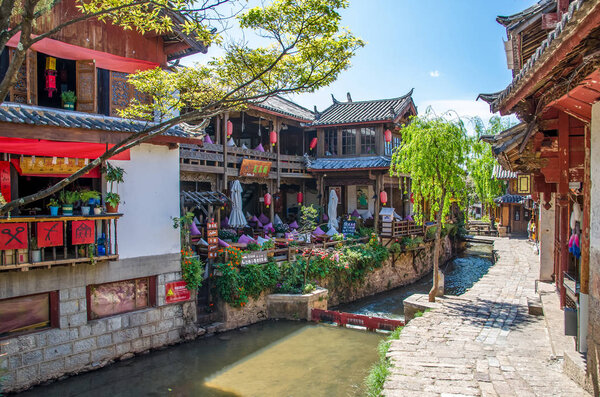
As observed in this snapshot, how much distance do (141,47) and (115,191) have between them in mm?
3948

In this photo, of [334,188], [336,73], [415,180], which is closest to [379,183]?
[334,188]

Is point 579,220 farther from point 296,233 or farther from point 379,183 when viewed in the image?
point 379,183

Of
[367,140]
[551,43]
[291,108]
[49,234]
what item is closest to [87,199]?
[49,234]

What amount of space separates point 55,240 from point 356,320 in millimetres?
8104

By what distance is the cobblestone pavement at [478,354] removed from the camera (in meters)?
5.87

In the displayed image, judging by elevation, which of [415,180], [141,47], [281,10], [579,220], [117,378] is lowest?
[117,378]

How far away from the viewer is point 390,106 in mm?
21500

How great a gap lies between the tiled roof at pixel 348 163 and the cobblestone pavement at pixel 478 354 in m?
9.00

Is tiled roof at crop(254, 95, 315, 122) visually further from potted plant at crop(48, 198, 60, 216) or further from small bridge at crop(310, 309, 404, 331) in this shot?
potted plant at crop(48, 198, 60, 216)

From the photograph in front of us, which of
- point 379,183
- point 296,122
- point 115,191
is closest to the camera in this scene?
point 115,191

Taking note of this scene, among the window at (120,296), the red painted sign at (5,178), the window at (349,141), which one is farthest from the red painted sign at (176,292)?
the window at (349,141)

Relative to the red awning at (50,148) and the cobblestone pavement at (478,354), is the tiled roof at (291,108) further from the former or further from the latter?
the cobblestone pavement at (478,354)

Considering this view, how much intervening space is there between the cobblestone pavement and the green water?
172 centimetres

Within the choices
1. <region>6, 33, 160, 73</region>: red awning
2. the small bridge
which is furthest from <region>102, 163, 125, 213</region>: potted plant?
the small bridge
